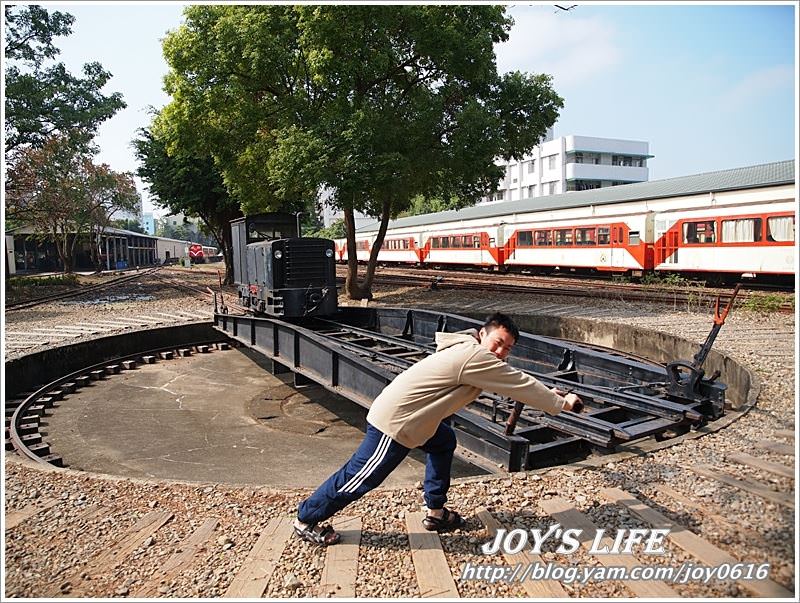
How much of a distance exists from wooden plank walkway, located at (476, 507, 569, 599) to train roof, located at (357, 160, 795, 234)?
8395mm

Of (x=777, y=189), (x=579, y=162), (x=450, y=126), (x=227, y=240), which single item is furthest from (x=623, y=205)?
(x=579, y=162)

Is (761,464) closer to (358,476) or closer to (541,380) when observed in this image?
(358,476)

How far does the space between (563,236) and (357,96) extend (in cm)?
1257

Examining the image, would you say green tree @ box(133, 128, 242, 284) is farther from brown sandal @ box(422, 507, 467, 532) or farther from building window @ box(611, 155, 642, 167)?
building window @ box(611, 155, 642, 167)

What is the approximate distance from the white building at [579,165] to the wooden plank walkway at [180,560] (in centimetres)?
5014

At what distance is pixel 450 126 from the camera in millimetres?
15078

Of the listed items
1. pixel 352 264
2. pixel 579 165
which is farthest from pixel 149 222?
pixel 352 264

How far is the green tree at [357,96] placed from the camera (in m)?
13.7

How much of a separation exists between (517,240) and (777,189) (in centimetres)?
1255

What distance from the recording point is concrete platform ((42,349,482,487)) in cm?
620

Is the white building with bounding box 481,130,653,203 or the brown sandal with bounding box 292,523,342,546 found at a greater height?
the white building with bounding box 481,130,653,203

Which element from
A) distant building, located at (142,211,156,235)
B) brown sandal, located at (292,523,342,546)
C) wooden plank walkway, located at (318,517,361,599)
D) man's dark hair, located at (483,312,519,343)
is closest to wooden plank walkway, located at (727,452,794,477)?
man's dark hair, located at (483,312,519,343)

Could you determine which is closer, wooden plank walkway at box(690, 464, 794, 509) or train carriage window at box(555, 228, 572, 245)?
wooden plank walkway at box(690, 464, 794, 509)

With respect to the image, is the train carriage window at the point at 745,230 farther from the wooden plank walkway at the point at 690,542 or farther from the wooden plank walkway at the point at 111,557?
the wooden plank walkway at the point at 111,557
